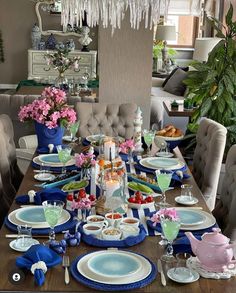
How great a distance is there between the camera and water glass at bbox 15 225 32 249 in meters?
1.95

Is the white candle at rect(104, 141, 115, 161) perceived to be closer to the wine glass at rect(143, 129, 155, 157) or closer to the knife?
the wine glass at rect(143, 129, 155, 157)

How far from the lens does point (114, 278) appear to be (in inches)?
66.4

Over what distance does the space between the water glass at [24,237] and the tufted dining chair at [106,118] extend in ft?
6.78

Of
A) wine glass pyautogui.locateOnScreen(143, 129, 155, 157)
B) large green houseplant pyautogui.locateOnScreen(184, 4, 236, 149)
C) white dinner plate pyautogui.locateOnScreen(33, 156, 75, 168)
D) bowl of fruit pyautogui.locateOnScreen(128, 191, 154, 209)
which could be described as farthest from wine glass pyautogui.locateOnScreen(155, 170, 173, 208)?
large green houseplant pyautogui.locateOnScreen(184, 4, 236, 149)

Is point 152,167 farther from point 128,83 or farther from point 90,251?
point 128,83

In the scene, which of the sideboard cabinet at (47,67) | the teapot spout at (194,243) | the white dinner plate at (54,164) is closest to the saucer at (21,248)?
the teapot spout at (194,243)

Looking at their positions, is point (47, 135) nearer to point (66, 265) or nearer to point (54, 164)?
point (54, 164)

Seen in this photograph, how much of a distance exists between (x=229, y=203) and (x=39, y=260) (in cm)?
121

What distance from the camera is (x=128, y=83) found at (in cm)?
455

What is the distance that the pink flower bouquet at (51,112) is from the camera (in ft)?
10.9

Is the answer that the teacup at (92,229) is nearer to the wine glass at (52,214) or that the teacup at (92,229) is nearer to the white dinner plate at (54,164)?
the wine glass at (52,214)

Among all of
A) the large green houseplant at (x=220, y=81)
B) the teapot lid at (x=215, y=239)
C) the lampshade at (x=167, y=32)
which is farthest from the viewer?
the lampshade at (x=167, y=32)

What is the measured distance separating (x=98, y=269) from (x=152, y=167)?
1354 mm

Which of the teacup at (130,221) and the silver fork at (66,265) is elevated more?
the teacup at (130,221)
